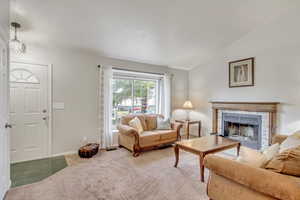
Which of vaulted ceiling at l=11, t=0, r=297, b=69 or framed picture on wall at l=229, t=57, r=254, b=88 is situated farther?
framed picture on wall at l=229, t=57, r=254, b=88

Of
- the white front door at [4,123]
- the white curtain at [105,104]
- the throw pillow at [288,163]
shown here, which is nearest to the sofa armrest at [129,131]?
the white curtain at [105,104]

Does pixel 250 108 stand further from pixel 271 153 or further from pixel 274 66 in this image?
pixel 271 153

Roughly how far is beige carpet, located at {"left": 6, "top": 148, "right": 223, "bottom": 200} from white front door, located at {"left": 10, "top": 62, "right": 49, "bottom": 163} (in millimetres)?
1067

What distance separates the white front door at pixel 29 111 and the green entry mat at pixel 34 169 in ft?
0.79

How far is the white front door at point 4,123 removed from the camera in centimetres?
188

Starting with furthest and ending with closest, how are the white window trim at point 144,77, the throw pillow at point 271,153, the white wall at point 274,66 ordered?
the white window trim at point 144,77
the white wall at point 274,66
the throw pillow at point 271,153

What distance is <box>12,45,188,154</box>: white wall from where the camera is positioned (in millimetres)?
3395

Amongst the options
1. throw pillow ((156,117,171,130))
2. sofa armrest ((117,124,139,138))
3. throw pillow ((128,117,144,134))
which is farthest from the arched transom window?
throw pillow ((156,117,171,130))

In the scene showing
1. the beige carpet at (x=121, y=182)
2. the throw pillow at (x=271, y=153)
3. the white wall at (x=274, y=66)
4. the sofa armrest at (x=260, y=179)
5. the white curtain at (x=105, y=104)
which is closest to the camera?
the sofa armrest at (x=260, y=179)

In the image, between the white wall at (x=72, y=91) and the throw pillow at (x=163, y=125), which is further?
the throw pillow at (x=163, y=125)

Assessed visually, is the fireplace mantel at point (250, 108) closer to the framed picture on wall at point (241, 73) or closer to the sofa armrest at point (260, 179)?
the framed picture on wall at point (241, 73)

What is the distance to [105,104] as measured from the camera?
3873 mm

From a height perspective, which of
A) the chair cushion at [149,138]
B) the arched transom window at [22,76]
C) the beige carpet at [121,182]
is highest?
the arched transom window at [22,76]

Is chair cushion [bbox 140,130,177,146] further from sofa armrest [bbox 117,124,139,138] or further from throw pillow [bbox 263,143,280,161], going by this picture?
throw pillow [bbox 263,143,280,161]
